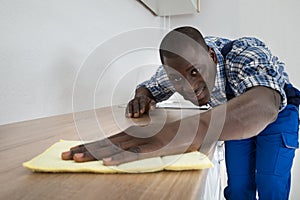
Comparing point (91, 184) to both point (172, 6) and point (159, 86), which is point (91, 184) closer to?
point (159, 86)

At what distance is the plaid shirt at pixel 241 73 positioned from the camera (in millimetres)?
584

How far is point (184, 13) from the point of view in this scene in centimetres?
202

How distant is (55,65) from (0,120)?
27 cm

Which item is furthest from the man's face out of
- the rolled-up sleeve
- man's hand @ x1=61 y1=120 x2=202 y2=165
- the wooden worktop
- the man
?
the wooden worktop

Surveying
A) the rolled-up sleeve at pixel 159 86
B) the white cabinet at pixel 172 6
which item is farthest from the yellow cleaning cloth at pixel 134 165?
the white cabinet at pixel 172 6

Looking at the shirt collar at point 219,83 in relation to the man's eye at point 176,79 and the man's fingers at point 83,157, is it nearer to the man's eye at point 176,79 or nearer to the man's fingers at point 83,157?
the man's eye at point 176,79

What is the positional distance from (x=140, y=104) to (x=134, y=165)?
0.62 meters

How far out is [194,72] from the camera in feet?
2.37

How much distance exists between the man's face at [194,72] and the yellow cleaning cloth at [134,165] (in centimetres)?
34

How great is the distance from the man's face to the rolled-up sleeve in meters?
0.17

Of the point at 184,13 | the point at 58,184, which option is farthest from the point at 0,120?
the point at 184,13

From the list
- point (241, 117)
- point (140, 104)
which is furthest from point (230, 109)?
point (140, 104)

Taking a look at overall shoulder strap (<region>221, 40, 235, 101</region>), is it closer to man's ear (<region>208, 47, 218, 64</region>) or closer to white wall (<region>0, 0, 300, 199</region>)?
man's ear (<region>208, 47, 218, 64</region>)

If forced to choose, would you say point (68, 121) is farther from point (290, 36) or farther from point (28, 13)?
point (290, 36)
